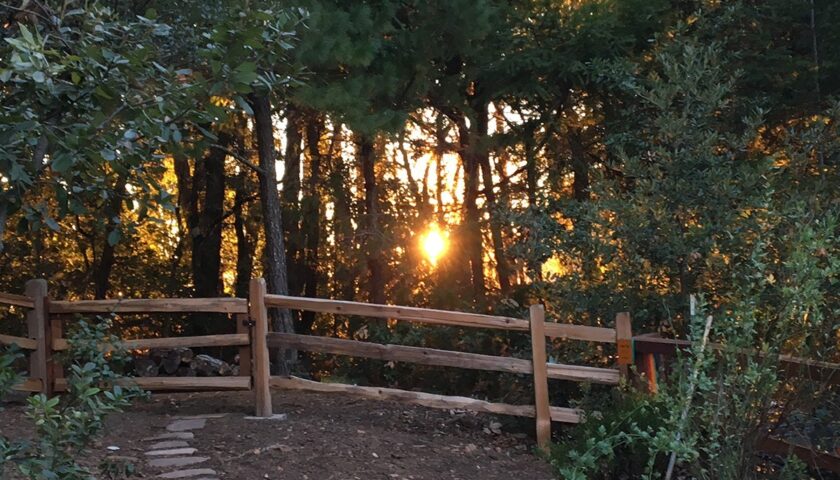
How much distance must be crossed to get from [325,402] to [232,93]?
4458mm

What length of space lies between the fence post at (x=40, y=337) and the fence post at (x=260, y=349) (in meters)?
1.97

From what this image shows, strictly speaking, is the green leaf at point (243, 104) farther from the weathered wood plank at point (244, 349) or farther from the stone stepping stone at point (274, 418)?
the weathered wood plank at point (244, 349)

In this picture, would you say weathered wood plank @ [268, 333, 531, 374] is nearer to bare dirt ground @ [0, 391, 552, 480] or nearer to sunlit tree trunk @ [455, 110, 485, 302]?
bare dirt ground @ [0, 391, 552, 480]

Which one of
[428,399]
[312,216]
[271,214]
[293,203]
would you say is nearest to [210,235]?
[293,203]

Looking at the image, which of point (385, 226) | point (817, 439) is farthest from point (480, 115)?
point (817, 439)

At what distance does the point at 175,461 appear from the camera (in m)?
5.69

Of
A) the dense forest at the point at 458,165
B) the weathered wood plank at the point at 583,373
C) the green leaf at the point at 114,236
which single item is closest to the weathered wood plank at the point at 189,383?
the dense forest at the point at 458,165

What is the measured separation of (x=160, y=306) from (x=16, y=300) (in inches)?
49.1

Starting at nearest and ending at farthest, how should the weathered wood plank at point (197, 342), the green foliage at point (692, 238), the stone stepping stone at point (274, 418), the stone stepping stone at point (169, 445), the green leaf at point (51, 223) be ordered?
the green leaf at point (51, 223), the green foliage at point (692, 238), the stone stepping stone at point (169, 445), the stone stepping stone at point (274, 418), the weathered wood plank at point (197, 342)

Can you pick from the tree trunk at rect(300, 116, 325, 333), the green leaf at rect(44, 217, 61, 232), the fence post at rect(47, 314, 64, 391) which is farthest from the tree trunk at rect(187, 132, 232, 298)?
the green leaf at rect(44, 217, 61, 232)

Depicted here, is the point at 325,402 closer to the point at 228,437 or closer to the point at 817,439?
the point at 228,437

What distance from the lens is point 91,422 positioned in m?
3.65

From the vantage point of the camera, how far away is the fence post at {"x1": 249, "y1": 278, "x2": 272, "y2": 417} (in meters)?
6.92

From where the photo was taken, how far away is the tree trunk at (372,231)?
12554 mm
